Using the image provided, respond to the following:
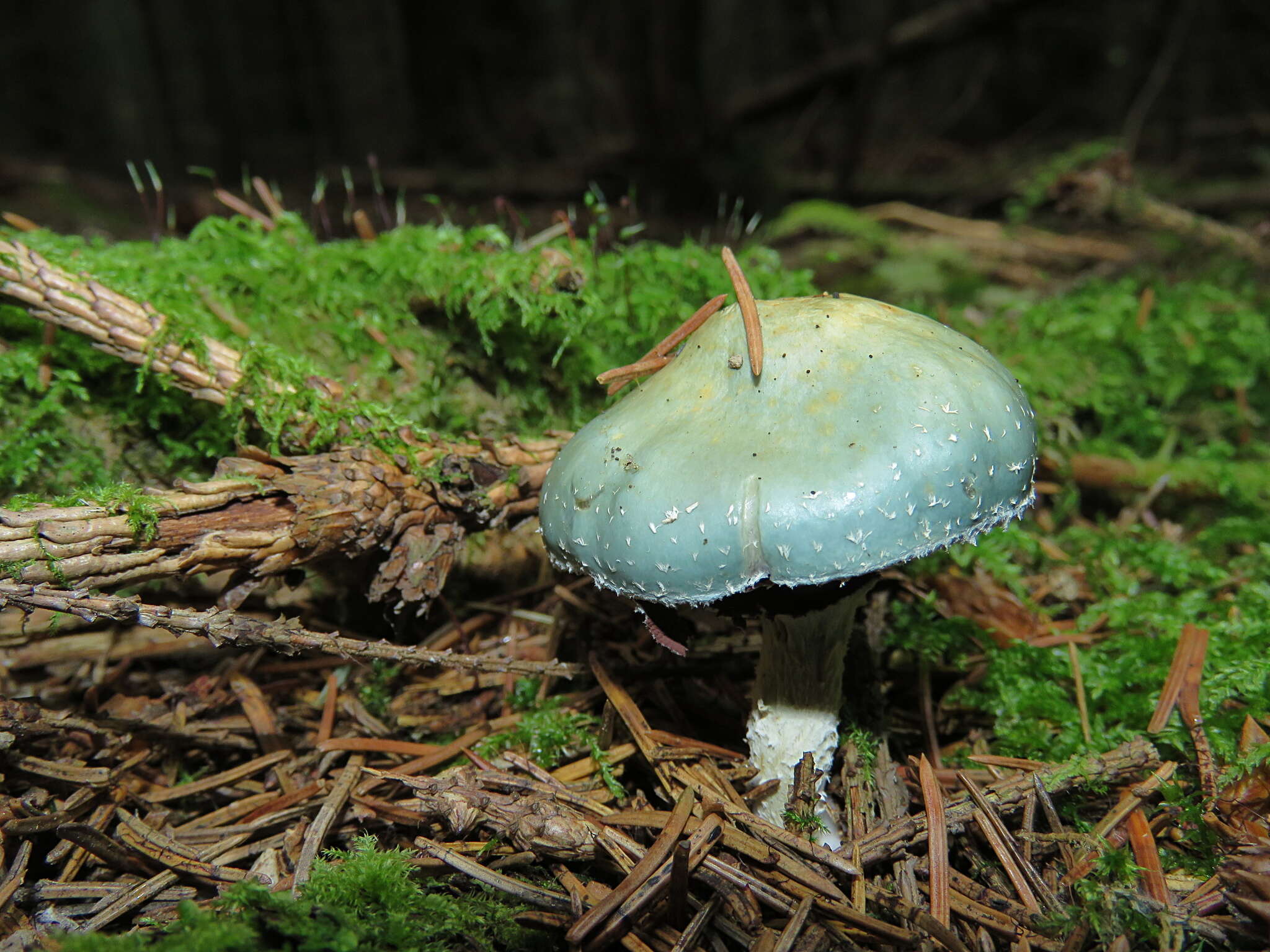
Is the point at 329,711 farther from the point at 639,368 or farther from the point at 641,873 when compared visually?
the point at 639,368

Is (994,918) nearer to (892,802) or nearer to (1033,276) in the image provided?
(892,802)

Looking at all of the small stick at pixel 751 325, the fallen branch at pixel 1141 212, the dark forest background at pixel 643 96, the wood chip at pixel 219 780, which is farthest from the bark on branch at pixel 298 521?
the dark forest background at pixel 643 96

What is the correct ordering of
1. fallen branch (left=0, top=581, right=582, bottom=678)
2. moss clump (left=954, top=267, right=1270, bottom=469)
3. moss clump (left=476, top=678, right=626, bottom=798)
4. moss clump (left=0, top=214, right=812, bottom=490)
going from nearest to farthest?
1. fallen branch (left=0, top=581, right=582, bottom=678)
2. moss clump (left=476, top=678, right=626, bottom=798)
3. moss clump (left=0, top=214, right=812, bottom=490)
4. moss clump (left=954, top=267, right=1270, bottom=469)

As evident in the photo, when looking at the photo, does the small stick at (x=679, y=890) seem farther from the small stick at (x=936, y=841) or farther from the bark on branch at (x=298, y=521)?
the bark on branch at (x=298, y=521)

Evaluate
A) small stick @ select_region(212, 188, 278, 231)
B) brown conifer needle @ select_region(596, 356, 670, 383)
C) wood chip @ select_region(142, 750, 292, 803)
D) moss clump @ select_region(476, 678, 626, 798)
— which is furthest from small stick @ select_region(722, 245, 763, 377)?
small stick @ select_region(212, 188, 278, 231)

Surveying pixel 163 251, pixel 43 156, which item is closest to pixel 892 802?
pixel 163 251

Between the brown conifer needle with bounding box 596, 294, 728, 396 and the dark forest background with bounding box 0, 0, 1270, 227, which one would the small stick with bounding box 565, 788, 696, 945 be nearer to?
the brown conifer needle with bounding box 596, 294, 728, 396
